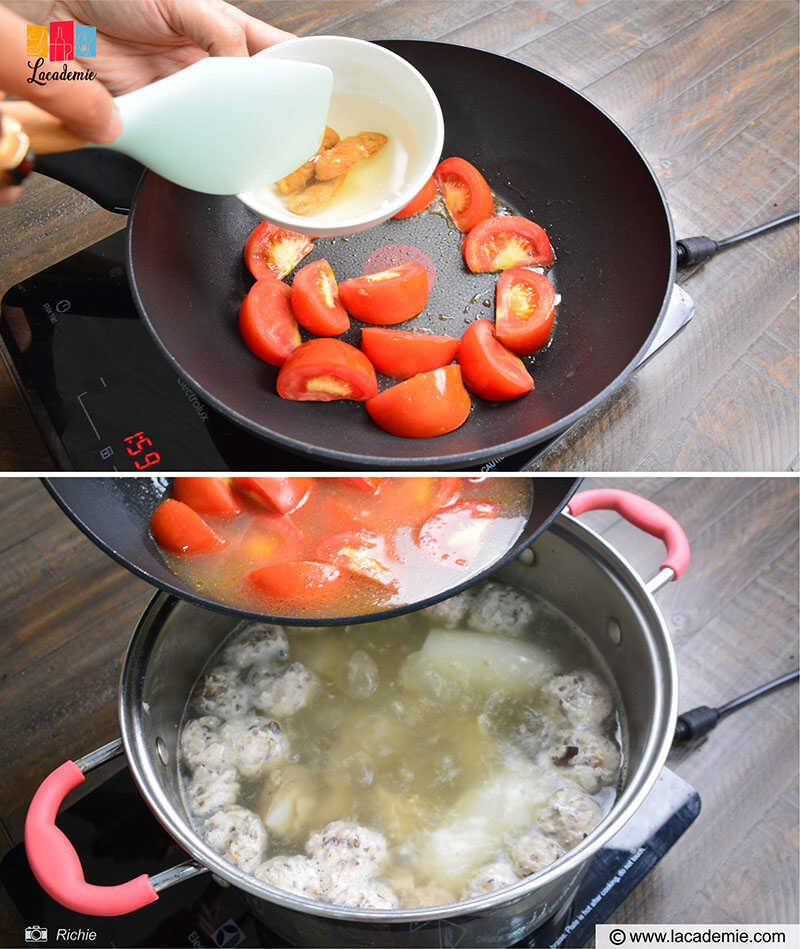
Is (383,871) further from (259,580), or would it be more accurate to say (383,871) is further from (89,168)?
(89,168)

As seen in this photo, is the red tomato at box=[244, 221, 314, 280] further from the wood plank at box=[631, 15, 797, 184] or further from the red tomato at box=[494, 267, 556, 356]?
the wood plank at box=[631, 15, 797, 184]

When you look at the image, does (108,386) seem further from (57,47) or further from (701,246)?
(701,246)

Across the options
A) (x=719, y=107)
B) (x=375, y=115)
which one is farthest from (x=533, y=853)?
(x=719, y=107)

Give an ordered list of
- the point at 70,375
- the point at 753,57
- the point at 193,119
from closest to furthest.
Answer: the point at 193,119 → the point at 70,375 → the point at 753,57

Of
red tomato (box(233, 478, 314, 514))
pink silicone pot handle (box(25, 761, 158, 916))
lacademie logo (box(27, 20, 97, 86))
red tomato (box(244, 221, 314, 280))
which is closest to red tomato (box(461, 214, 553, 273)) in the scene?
red tomato (box(244, 221, 314, 280))

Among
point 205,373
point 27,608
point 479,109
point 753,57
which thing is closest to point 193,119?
point 205,373
